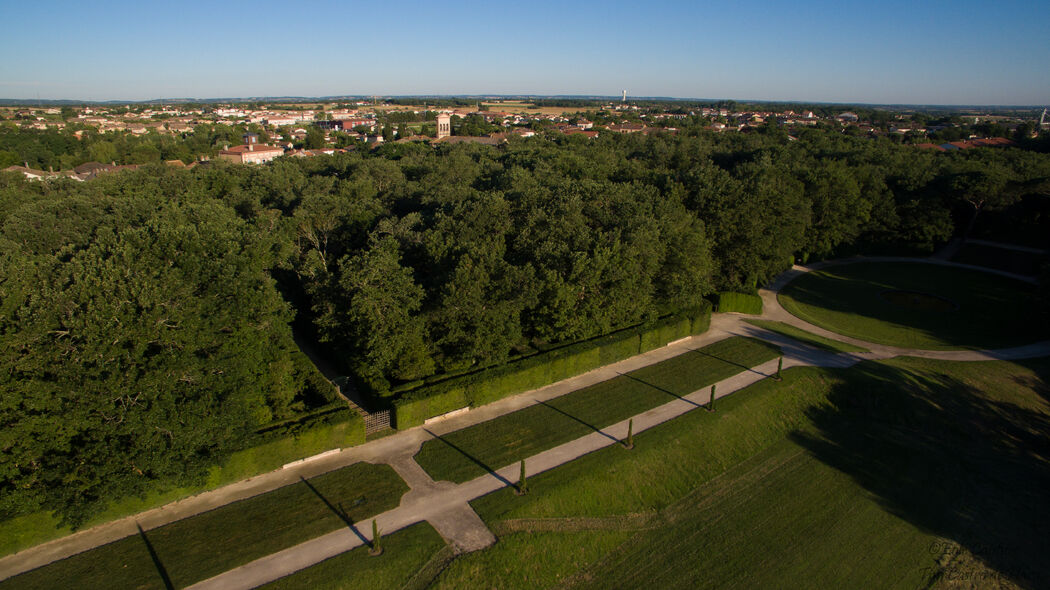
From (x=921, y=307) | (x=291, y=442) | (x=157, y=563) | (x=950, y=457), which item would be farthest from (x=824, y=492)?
(x=921, y=307)

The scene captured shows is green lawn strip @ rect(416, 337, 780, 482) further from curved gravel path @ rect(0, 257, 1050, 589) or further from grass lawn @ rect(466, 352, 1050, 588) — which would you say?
grass lawn @ rect(466, 352, 1050, 588)

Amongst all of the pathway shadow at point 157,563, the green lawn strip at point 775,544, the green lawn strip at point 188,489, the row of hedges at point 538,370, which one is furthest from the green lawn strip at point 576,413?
the pathway shadow at point 157,563

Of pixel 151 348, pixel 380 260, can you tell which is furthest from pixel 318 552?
pixel 380 260

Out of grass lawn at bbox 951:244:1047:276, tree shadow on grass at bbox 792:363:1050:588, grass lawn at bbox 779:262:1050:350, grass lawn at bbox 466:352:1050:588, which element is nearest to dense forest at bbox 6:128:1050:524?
grass lawn at bbox 951:244:1047:276

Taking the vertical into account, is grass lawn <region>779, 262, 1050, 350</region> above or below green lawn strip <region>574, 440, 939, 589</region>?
above

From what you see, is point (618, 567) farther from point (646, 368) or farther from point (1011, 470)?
point (1011, 470)

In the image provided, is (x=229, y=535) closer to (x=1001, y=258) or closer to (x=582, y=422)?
(x=582, y=422)
